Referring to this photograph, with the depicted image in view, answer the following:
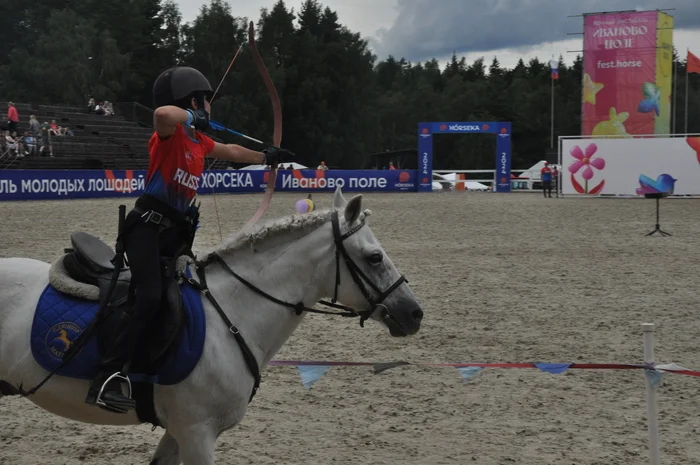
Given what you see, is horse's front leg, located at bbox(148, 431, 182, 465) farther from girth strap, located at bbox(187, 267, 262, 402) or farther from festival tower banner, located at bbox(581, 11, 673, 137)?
festival tower banner, located at bbox(581, 11, 673, 137)

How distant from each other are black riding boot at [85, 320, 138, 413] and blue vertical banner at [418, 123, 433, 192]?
3912cm

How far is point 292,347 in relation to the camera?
28.4ft

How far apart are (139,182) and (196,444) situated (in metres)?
30.1

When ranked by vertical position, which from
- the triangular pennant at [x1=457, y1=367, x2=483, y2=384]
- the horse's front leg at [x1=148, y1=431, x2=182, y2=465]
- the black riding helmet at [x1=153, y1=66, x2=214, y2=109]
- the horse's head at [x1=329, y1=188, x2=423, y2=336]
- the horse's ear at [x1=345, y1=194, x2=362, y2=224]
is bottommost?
the horse's front leg at [x1=148, y1=431, x2=182, y2=465]

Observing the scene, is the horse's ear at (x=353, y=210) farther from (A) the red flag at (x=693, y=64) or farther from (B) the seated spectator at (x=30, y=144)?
(A) the red flag at (x=693, y=64)

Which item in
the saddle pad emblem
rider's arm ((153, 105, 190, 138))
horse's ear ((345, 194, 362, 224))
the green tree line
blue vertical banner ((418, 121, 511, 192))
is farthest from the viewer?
the green tree line

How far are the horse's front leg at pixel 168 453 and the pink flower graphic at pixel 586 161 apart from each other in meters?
34.7

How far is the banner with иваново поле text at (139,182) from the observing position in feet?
96.1

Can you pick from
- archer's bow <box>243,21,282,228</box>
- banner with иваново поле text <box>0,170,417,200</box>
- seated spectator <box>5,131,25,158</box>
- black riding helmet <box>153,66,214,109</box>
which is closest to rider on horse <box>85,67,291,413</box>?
black riding helmet <box>153,66,214,109</box>

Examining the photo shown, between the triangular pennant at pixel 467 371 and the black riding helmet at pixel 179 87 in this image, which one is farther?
the triangular pennant at pixel 467 371

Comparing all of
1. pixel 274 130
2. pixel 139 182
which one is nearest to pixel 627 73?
pixel 139 182

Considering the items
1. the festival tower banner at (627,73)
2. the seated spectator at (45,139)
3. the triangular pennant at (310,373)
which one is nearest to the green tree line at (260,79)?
the seated spectator at (45,139)

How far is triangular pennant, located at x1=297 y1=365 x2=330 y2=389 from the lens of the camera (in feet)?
18.7

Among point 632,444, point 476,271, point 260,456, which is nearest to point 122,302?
point 260,456
